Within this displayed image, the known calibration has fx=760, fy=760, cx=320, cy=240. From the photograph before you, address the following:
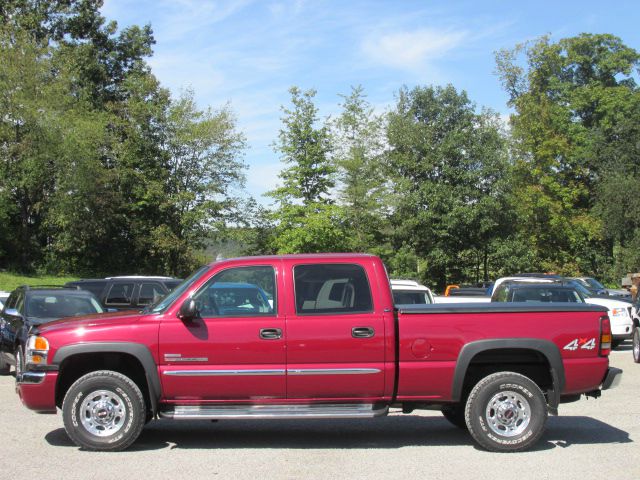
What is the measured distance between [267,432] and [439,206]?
35.8m

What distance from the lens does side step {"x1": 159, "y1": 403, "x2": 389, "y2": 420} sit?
295 inches

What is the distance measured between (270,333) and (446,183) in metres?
37.7

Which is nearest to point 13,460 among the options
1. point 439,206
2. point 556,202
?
point 439,206

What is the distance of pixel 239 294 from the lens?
7977 millimetres

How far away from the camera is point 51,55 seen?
42.5 meters

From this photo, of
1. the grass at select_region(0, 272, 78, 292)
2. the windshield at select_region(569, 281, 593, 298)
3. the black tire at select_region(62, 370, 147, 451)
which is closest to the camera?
the black tire at select_region(62, 370, 147, 451)

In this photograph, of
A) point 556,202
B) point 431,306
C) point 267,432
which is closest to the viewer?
point 431,306

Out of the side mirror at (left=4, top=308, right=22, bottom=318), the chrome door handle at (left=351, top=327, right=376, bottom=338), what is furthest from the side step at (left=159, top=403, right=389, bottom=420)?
the side mirror at (left=4, top=308, right=22, bottom=318)

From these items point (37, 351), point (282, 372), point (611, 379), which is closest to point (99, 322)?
point (37, 351)

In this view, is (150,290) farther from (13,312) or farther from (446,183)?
(446,183)

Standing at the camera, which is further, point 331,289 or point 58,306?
point 58,306

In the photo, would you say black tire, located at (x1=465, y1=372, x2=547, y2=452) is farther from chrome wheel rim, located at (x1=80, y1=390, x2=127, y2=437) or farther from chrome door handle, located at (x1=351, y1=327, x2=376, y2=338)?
chrome wheel rim, located at (x1=80, y1=390, x2=127, y2=437)

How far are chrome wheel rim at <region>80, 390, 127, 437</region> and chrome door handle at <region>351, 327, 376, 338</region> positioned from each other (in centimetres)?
244

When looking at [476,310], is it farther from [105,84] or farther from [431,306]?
[105,84]
